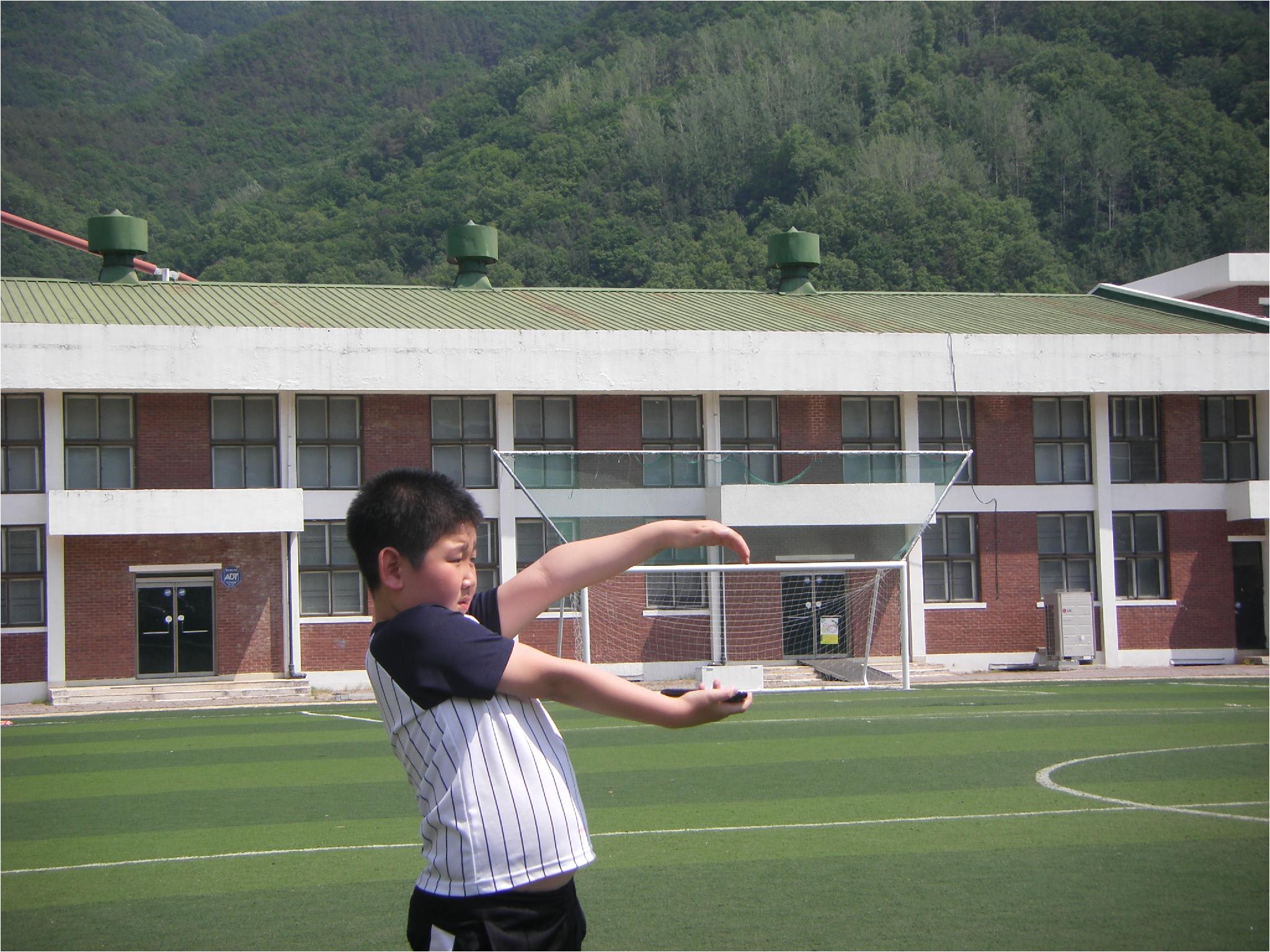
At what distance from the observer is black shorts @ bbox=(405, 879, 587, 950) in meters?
3.08

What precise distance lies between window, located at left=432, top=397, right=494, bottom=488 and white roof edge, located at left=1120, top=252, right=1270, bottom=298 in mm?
19196

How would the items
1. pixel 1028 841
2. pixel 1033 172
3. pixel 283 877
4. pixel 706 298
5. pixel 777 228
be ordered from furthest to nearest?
1. pixel 1033 172
2. pixel 777 228
3. pixel 706 298
4. pixel 1028 841
5. pixel 283 877

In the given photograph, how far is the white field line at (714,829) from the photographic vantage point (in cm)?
930

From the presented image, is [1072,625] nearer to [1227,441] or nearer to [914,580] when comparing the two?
[914,580]

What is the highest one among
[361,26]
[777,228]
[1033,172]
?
[361,26]

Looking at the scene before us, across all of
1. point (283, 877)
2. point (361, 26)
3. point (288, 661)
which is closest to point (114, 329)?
point (288, 661)

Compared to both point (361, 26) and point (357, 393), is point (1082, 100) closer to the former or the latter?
point (361, 26)

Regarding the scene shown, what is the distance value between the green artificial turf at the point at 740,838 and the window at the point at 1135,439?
591 inches

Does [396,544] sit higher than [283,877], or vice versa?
[396,544]

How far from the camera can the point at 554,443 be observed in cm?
3005

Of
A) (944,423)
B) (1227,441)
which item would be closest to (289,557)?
(944,423)

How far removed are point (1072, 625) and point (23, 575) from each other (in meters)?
21.7

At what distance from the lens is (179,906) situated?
26.2 feet

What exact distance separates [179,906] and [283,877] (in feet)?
2.52
